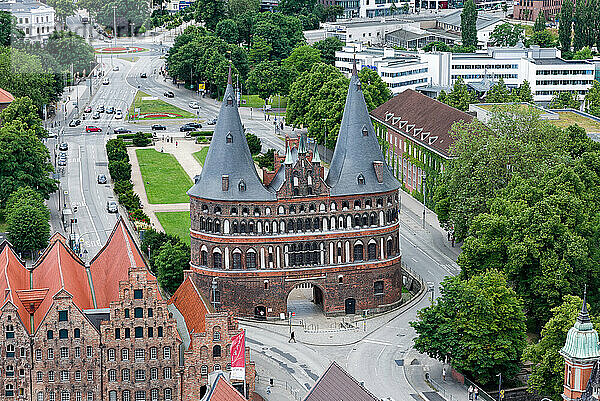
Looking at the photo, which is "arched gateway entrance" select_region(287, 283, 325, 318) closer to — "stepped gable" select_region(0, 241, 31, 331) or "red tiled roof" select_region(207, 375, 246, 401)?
"stepped gable" select_region(0, 241, 31, 331)

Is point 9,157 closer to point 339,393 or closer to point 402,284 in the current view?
point 402,284

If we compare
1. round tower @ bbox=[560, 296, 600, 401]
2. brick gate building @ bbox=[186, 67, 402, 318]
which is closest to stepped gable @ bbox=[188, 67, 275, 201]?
brick gate building @ bbox=[186, 67, 402, 318]

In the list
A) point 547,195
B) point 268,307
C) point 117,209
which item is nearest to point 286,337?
point 268,307

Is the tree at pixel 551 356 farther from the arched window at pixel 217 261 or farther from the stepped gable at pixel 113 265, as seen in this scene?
the arched window at pixel 217 261

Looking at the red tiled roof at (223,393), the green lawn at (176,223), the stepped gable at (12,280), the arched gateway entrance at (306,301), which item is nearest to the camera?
the red tiled roof at (223,393)

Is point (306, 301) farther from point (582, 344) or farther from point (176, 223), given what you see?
point (582, 344)

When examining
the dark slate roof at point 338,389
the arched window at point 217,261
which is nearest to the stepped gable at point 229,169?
the arched window at point 217,261
